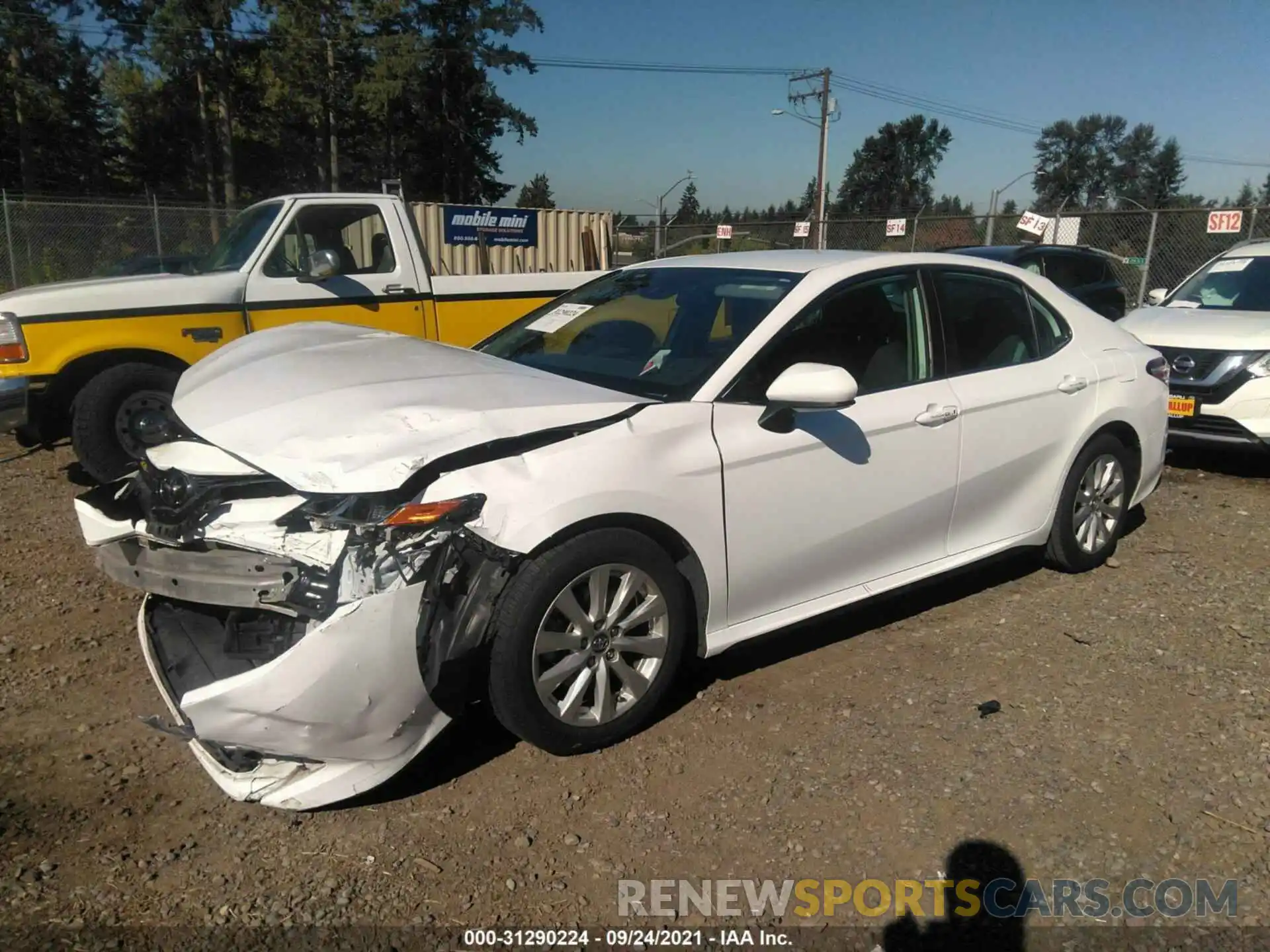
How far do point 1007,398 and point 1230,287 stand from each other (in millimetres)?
5256

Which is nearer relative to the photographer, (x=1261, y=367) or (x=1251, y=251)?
(x=1261, y=367)

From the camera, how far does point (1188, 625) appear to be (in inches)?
170

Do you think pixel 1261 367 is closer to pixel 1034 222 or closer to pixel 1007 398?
pixel 1007 398

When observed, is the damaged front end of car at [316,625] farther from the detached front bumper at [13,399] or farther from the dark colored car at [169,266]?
the dark colored car at [169,266]

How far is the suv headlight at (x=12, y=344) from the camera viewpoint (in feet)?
19.4

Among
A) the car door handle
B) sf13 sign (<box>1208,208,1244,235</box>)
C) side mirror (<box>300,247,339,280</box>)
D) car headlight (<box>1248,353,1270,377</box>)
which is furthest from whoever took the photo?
sf13 sign (<box>1208,208,1244,235</box>)

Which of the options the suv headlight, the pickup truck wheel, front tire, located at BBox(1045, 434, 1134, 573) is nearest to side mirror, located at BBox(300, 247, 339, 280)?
the pickup truck wheel

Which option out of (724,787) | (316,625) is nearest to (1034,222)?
(724,787)

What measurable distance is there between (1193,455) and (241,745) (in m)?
8.01

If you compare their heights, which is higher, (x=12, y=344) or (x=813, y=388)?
(x=813, y=388)

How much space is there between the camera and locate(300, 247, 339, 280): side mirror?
254 inches

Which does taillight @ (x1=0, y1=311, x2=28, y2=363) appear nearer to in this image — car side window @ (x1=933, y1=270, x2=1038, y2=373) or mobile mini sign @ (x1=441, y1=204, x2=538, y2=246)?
car side window @ (x1=933, y1=270, x2=1038, y2=373)

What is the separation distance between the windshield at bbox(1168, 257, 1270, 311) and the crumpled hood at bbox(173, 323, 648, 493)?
6.80 metres

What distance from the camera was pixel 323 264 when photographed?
21.2 feet
